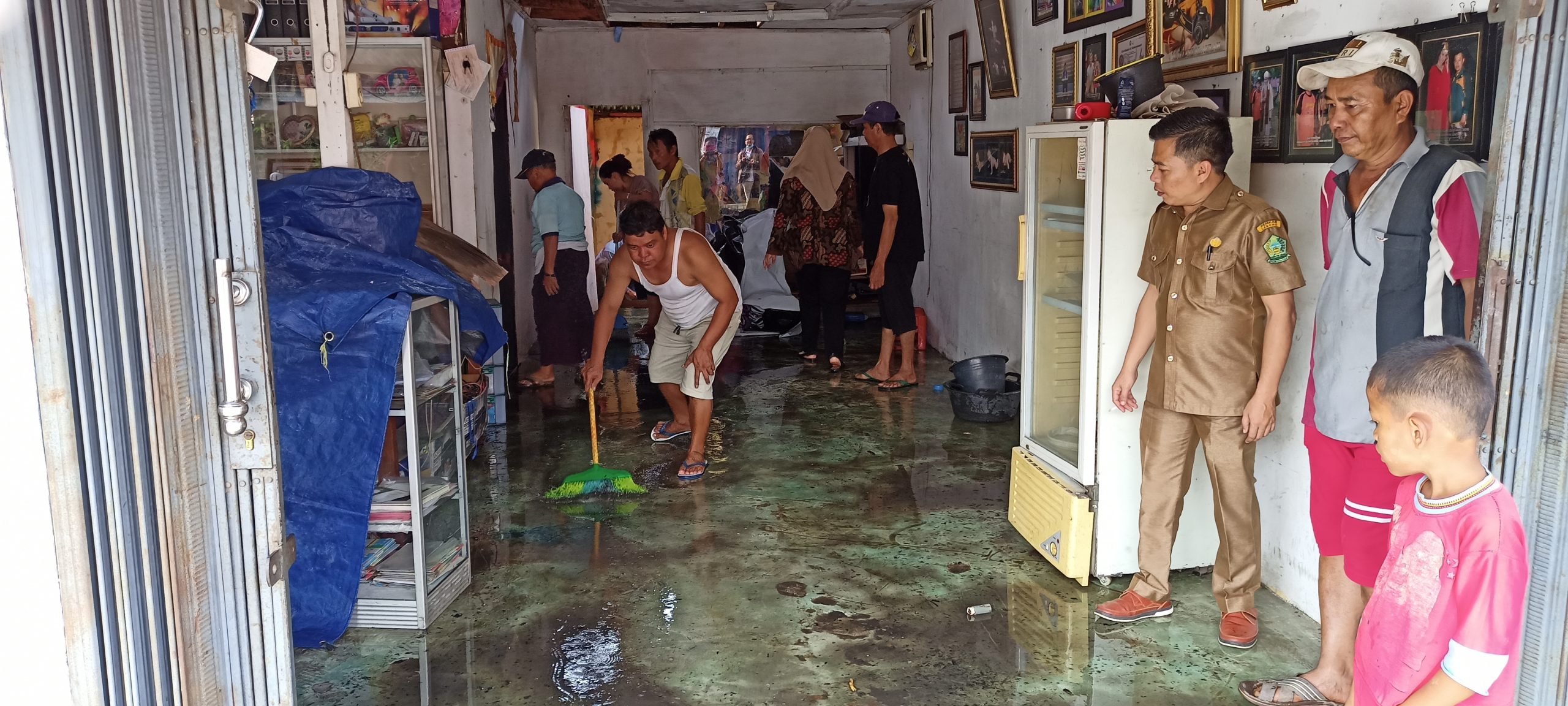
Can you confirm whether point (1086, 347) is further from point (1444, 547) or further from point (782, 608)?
point (1444, 547)

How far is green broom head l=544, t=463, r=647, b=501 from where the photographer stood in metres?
5.24

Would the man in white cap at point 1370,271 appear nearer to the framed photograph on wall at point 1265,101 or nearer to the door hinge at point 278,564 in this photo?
the framed photograph on wall at point 1265,101

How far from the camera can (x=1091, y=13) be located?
5625mm

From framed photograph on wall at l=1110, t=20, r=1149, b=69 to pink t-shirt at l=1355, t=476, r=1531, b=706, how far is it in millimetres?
3463

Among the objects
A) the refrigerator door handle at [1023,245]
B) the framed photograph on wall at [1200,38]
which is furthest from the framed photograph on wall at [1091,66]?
the refrigerator door handle at [1023,245]

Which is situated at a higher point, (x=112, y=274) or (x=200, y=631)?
(x=112, y=274)

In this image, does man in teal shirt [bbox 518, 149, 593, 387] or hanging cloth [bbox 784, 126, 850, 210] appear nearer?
man in teal shirt [bbox 518, 149, 593, 387]

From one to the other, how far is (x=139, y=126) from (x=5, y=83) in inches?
8.5

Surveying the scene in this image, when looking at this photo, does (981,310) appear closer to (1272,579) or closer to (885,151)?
(885,151)

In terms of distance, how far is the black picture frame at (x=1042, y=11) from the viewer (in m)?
6.21

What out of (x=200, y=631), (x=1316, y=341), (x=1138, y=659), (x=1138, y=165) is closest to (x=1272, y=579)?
(x=1138, y=659)

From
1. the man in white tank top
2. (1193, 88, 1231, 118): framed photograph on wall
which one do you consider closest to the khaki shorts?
the man in white tank top

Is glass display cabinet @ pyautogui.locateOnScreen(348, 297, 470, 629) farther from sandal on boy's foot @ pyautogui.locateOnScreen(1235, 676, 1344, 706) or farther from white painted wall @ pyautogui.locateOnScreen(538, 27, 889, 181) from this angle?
white painted wall @ pyautogui.locateOnScreen(538, 27, 889, 181)

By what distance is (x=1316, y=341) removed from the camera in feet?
10.1
